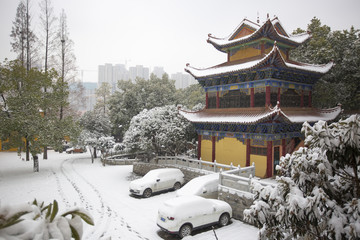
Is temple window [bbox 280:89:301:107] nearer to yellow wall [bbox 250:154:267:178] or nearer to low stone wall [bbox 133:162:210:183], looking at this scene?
yellow wall [bbox 250:154:267:178]

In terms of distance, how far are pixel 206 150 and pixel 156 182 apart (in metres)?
5.39

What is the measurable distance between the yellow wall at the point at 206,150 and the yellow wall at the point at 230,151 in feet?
2.06

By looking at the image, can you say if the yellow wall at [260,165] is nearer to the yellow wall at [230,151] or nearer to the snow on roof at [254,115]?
the yellow wall at [230,151]

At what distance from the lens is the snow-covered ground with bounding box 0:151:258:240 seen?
9945 millimetres

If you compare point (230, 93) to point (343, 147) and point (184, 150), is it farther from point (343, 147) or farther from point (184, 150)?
point (343, 147)

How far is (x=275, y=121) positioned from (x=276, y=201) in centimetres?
1124

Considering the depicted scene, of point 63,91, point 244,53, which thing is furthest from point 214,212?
point 63,91

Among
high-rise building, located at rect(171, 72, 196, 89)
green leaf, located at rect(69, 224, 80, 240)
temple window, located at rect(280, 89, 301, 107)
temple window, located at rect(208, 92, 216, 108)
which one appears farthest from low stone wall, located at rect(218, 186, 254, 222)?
high-rise building, located at rect(171, 72, 196, 89)

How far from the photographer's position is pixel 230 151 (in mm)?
16859

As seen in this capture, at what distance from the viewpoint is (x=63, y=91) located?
2202 centimetres

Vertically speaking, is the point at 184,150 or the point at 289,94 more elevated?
the point at 289,94

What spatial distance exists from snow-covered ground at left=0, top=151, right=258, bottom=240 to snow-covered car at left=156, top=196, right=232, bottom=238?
1.39 feet

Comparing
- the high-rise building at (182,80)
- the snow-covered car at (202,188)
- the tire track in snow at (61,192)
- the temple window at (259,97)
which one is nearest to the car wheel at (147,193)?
the snow-covered car at (202,188)

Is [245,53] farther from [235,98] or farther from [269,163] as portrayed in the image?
[269,163]
